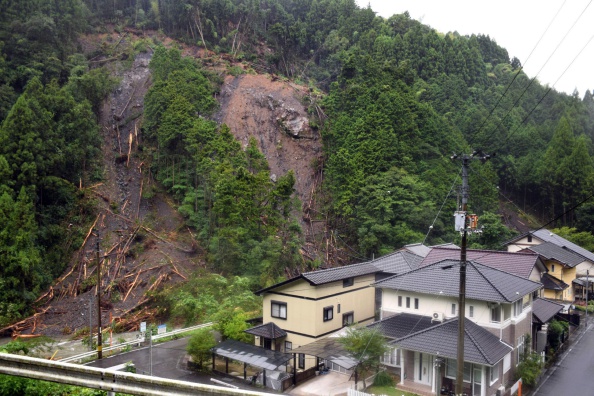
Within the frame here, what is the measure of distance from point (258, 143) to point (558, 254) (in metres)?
21.4

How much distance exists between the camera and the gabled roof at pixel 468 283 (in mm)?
15312

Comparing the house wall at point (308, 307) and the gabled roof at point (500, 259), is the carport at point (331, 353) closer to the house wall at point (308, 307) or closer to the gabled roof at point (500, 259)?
the house wall at point (308, 307)

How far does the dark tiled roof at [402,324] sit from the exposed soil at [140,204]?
1133 cm

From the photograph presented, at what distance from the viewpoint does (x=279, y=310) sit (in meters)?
18.3

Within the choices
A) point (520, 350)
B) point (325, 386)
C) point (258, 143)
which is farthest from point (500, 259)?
point (258, 143)

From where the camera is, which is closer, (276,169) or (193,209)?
(193,209)

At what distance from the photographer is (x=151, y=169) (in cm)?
3250

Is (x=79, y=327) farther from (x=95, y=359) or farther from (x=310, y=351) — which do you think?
(x=310, y=351)

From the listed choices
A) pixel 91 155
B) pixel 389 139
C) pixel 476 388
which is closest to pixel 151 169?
pixel 91 155

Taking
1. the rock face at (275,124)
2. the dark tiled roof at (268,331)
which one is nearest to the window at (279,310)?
the dark tiled roof at (268,331)

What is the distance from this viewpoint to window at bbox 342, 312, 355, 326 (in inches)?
739

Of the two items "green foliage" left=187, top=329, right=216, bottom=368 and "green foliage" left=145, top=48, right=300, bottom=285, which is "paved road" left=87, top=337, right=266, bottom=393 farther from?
"green foliage" left=145, top=48, right=300, bottom=285

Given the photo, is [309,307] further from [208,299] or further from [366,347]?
[208,299]

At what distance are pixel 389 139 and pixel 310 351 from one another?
21521 millimetres
